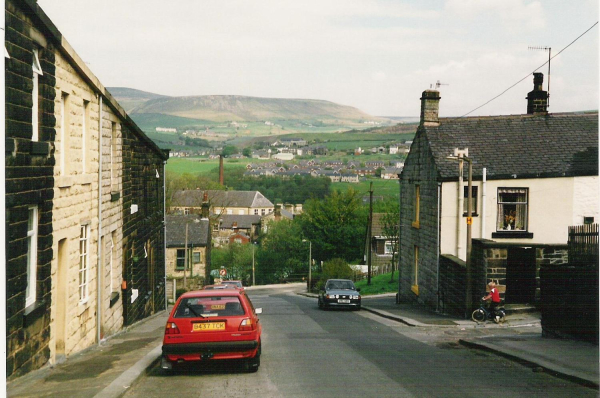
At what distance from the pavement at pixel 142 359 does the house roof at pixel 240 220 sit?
115m

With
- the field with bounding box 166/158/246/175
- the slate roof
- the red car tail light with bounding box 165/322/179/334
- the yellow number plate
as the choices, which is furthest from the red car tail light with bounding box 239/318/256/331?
the field with bounding box 166/158/246/175

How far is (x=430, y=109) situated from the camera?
1101 inches

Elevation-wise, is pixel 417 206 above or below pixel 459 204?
below

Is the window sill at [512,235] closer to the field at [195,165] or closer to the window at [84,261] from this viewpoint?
the window at [84,261]

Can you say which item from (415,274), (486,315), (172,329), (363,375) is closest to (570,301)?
(363,375)

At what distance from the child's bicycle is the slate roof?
A: 38.5m

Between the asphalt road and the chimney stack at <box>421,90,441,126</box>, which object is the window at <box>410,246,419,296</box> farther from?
the asphalt road

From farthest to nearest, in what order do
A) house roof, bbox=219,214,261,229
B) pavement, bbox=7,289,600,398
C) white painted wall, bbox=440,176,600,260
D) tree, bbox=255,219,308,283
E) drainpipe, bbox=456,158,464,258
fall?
house roof, bbox=219,214,261,229 < tree, bbox=255,219,308,283 < white painted wall, bbox=440,176,600,260 < drainpipe, bbox=456,158,464,258 < pavement, bbox=7,289,600,398

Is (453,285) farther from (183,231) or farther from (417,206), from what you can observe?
(183,231)

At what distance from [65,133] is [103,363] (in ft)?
14.7

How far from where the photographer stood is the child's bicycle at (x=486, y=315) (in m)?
20.3

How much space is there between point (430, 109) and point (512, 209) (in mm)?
5601

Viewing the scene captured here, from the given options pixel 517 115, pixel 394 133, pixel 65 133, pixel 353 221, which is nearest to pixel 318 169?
pixel 394 133

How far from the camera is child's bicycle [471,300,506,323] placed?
2027cm
